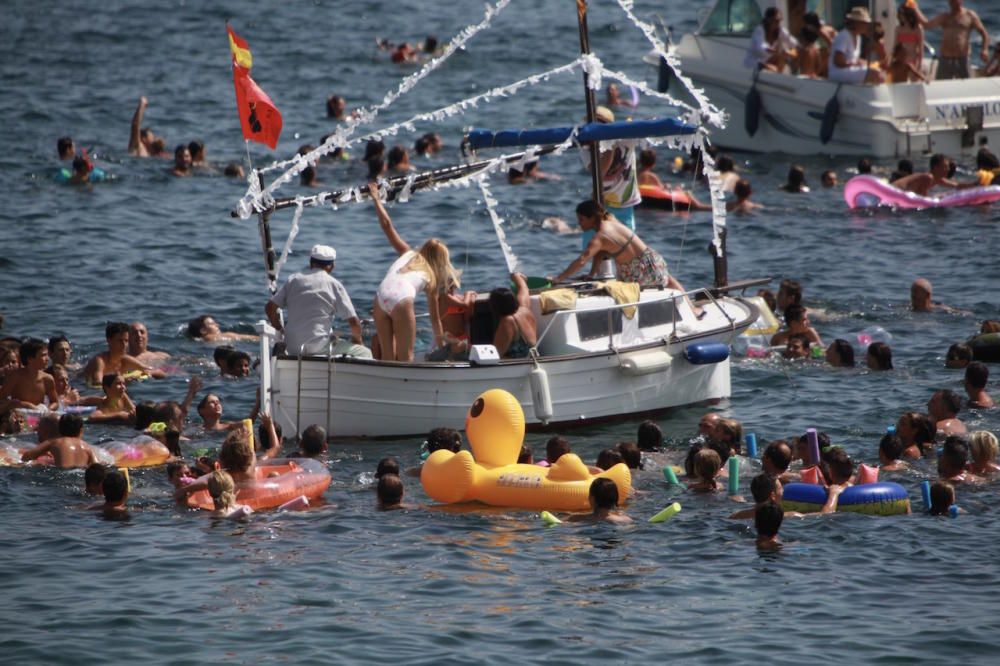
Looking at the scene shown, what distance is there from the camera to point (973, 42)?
129 ft

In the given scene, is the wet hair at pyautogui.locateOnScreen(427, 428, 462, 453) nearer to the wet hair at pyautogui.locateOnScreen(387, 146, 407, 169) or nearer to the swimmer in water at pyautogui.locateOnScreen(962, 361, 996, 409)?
the swimmer in water at pyautogui.locateOnScreen(962, 361, 996, 409)

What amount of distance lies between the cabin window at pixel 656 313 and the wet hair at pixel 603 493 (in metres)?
4.05

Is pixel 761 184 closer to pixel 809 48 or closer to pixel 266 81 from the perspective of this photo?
pixel 809 48

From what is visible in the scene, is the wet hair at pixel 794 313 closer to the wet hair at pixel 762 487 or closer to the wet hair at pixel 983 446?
the wet hair at pixel 983 446

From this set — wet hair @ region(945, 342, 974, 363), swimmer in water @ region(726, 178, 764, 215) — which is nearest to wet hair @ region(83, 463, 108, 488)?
wet hair @ region(945, 342, 974, 363)

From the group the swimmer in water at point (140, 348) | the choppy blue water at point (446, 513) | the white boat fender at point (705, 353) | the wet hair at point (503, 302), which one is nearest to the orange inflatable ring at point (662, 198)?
the choppy blue water at point (446, 513)

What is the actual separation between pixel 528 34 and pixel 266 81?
27.1 ft

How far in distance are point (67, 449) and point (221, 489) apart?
220 cm

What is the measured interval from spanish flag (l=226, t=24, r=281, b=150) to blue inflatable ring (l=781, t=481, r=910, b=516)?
20.2ft

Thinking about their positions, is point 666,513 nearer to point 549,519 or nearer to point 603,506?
point 603,506

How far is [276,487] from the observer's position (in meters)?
14.3

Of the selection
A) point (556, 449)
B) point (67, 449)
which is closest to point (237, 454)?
point (67, 449)

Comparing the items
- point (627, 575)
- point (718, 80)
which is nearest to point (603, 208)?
point (627, 575)

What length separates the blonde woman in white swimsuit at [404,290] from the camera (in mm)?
16406
